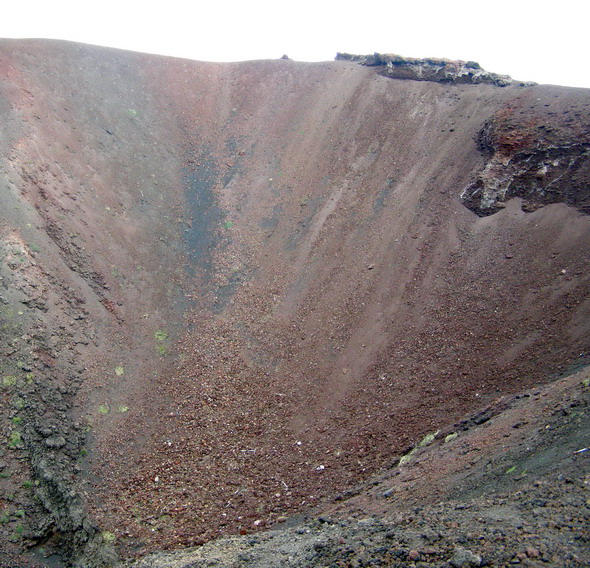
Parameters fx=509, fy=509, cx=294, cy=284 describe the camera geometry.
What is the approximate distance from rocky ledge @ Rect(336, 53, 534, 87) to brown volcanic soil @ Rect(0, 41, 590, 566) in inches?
33.4

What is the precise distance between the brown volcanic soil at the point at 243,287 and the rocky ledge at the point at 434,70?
0.85 m


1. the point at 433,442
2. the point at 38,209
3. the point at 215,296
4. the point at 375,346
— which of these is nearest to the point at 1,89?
the point at 38,209

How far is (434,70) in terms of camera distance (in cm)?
2430

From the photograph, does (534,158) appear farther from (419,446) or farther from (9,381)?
(9,381)

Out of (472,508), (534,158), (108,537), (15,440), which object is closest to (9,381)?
(15,440)

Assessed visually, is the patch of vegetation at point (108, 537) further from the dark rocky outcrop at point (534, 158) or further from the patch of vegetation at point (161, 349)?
the dark rocky outcrop at point (534, 158)

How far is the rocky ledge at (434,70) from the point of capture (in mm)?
23188

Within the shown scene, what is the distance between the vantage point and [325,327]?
17.6 metres

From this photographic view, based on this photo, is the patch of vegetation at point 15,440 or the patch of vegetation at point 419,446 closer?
the patch of vegetation at point 419,446

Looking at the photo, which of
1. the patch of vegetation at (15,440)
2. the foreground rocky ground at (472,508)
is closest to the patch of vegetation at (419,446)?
the foreground rocky ground at (472,508)

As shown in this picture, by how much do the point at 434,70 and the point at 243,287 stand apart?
14.3m

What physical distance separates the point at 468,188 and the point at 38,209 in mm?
15651

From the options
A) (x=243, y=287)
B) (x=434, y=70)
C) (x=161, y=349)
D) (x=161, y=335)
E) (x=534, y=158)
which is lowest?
(x=161, y=349)

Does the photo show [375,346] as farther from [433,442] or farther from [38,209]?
[38,209]
